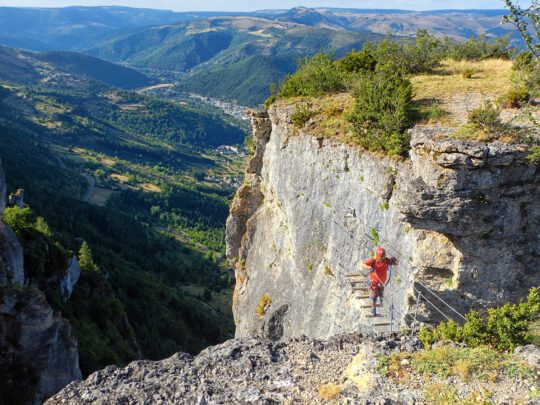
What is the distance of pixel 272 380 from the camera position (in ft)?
39.5

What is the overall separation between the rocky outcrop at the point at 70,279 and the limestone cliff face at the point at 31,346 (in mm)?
12429

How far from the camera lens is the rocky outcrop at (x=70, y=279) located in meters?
38.9

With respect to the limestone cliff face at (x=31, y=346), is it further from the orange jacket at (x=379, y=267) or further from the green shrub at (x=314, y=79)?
the orange jacket at (x=379, y=267)

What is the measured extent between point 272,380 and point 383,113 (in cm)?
1127

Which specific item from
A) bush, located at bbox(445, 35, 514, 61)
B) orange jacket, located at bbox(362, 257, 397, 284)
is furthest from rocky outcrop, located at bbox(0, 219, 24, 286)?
bush, located at bbox(445, 35, 514, 61)

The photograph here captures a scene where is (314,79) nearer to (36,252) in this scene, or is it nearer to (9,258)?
(9,258)

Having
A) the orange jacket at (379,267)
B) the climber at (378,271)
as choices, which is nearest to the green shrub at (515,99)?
the climber at (378,271)

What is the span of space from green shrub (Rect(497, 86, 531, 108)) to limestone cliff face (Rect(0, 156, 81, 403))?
2603 centimetres

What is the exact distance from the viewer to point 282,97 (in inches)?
1054

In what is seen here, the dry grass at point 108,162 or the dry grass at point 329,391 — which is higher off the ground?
the dry grass at point 329,391

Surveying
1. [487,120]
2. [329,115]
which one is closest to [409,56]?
[329,115]

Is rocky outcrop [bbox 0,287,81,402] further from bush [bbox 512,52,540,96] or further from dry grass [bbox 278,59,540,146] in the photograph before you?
bush [bbox 512,52,540,96]

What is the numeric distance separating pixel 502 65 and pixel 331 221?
13726mm

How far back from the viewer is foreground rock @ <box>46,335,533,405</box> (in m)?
10.9
